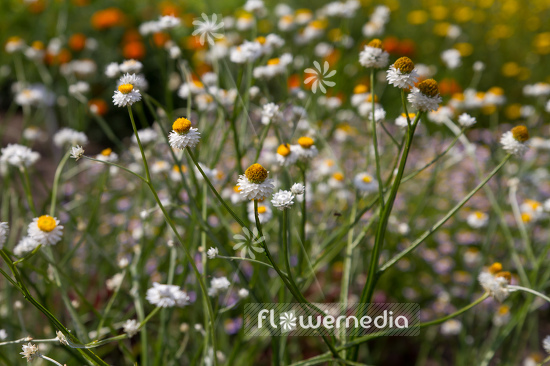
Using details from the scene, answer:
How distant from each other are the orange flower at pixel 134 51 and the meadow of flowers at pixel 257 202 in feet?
0.19

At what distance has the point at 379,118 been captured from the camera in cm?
127

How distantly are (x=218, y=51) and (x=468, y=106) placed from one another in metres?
1.09

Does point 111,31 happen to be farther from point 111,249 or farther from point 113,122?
point 111,249

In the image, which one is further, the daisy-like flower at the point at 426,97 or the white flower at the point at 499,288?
the white flower at the point at 499,288

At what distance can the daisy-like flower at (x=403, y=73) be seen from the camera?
0.95 m

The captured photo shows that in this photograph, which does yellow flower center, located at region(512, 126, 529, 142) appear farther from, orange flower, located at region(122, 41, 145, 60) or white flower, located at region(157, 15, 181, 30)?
orange flower, located at region(122, 41, 145, 60)

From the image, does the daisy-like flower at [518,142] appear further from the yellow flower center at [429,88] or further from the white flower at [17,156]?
the white flower at [17,156]

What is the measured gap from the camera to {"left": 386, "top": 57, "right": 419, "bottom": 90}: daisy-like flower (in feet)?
3.11

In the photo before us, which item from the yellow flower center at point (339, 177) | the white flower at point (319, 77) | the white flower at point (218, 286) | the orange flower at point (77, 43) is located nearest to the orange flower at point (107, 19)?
the orange flower at point (77, 43)

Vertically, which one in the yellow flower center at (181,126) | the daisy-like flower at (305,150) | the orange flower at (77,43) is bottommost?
the daisy-like flower at (305,150)

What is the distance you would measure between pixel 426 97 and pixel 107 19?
12.3ft

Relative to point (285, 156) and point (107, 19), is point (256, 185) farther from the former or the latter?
point (107, 19)

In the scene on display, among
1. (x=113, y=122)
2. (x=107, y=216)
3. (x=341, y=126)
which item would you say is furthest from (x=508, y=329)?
(x=113, y=122)

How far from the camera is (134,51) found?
147 inches
